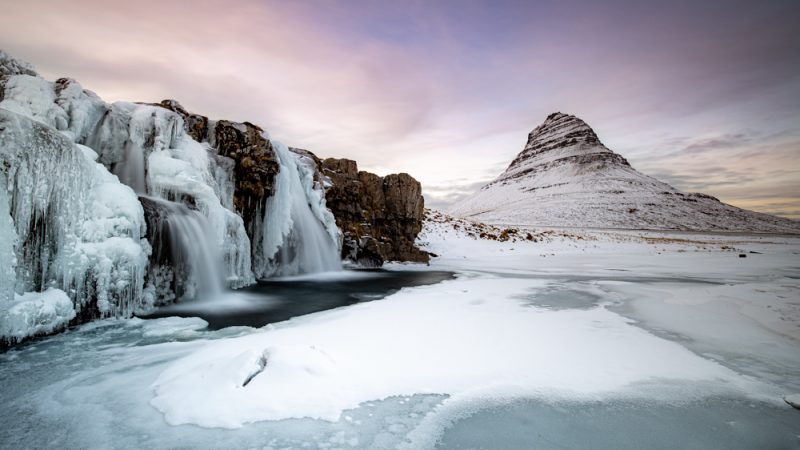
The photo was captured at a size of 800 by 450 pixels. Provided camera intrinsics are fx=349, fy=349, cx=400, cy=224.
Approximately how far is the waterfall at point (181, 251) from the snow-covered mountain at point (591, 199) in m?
64.0

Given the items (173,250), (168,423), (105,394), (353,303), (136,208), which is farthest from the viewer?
(353,303)

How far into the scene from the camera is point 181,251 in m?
9.04

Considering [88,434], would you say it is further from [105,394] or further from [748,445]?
[748,445]

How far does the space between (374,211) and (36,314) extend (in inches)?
656

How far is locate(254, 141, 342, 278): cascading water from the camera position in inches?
573

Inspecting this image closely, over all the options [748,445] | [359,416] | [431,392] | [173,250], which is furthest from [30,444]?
[173,250]

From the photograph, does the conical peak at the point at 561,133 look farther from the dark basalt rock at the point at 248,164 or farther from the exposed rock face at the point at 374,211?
the dark basalt rock at the point at 248,164

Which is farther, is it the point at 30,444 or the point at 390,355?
the point at 390,355

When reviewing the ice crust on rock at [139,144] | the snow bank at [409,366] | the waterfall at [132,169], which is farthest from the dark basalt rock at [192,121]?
the snow bank at [409,366]

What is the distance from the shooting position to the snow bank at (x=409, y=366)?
3449 millimetres

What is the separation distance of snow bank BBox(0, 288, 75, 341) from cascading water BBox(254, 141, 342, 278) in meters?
8.23

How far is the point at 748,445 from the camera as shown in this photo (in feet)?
9.28

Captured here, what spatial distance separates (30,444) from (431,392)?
3450 millimetres

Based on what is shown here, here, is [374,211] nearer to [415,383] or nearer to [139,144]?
[139,144]
